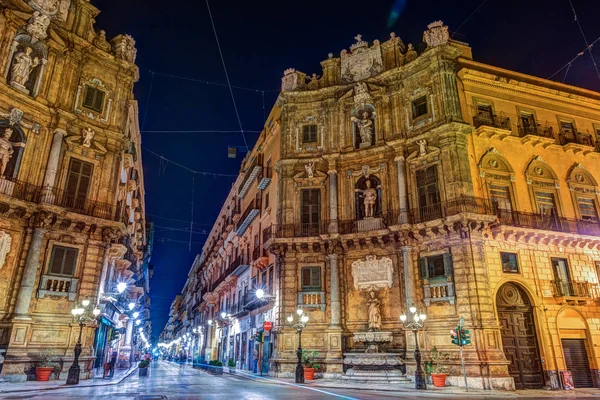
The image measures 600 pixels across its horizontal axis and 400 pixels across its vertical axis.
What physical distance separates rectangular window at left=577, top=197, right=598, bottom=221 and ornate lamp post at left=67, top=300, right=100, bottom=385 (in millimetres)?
26130

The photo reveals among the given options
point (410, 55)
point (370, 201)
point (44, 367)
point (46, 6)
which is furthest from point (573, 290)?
point (46, 6)

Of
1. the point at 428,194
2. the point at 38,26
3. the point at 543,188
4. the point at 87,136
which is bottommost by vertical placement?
the point at 428,194

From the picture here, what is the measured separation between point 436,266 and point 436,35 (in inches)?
538

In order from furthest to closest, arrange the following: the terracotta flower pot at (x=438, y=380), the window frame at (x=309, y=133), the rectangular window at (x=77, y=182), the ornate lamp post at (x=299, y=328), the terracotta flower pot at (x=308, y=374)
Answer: the window frame at (x=309, y=133)
the rectangular window at (x=77, y=182)
the terracotta flower pot at (x=308, y=374)
the ornate lamp post at (x=299, y=328)
the terracotta flower pot at (x=438, y=380)

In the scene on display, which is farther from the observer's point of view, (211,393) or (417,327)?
(417,327)

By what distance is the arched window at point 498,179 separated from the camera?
22062 millimetres

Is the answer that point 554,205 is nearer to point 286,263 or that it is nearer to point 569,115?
point 569,115

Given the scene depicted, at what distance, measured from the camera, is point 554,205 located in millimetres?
22938

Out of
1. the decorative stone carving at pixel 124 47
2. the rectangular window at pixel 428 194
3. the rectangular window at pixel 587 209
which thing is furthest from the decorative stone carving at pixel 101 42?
the rectangular window at pixel 587 209

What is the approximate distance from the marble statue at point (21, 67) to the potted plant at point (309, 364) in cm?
2008

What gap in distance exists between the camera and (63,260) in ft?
66.2

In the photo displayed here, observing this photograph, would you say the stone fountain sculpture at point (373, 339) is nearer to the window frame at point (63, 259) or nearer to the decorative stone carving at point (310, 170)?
the decorative stone carving at point (310, 170)

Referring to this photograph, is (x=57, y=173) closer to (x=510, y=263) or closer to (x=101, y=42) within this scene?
(x=101, y=42)

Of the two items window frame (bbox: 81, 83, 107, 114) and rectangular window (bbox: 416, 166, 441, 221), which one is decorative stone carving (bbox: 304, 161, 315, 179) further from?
window frame (bbox: 81, 83, 107, 114)
